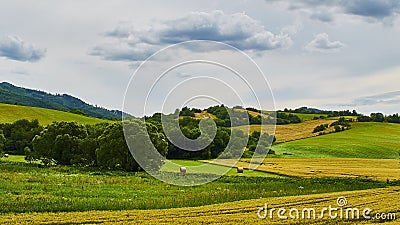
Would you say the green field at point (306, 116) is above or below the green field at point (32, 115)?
above

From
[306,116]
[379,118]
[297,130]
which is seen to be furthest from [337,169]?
[379,118]

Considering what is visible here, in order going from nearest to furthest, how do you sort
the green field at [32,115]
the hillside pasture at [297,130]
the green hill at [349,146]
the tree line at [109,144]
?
the tree line at [109,144] → the green hill at [349,146] → the hillside pasture at [297,130] → the green field at [32,115]

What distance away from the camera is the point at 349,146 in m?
93.3

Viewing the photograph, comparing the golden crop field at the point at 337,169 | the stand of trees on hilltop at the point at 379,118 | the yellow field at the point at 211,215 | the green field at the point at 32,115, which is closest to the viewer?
the yellow field at the point at 211,215

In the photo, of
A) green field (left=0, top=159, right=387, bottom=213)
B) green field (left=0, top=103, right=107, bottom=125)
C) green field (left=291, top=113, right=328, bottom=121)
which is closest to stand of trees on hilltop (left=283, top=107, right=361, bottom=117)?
green field (left=291, top=113, right=328, bottom=121)

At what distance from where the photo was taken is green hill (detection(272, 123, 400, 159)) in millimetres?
88250

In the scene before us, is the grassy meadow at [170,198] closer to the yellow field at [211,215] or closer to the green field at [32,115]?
the yellow field at [211,215]

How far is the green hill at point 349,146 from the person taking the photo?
88.2 m

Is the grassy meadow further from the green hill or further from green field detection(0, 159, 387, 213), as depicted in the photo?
the green hill

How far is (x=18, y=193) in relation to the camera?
29344 millimetres

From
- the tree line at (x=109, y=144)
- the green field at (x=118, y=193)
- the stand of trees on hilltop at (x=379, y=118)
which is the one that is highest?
the stand of trees on hilltop at (x=379, y=118)

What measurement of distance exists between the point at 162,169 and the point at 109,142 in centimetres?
685

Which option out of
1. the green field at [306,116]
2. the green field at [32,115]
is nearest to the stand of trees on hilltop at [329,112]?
the green field at [306,116]

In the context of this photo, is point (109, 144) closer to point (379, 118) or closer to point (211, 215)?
point (211, 215)
